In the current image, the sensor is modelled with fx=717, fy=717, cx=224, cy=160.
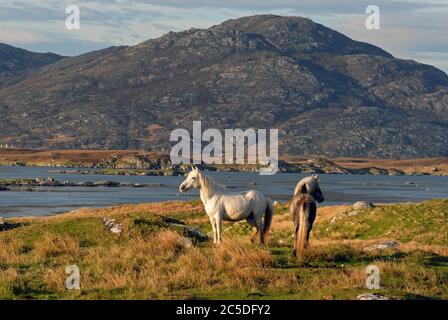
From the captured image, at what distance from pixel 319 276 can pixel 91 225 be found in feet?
39.0

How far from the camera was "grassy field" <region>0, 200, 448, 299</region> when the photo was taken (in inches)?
705

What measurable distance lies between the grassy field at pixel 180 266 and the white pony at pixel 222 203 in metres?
0.91

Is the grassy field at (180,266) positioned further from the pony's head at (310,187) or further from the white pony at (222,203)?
the pony's head at (310,187)

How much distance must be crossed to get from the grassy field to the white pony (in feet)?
2.97

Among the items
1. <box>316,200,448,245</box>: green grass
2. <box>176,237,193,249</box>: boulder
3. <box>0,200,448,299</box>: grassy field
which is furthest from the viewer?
<box>316,200,448,245</box>: green grass

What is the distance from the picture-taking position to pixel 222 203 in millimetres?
24203

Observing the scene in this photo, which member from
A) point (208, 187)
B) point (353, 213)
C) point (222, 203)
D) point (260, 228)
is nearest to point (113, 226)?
point (208, 187)

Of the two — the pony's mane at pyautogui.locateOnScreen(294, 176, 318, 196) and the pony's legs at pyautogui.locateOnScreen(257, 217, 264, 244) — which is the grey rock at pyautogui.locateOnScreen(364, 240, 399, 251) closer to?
the pony's mane at pyautogui.locateOnScreen(294, 176, 318, 196)

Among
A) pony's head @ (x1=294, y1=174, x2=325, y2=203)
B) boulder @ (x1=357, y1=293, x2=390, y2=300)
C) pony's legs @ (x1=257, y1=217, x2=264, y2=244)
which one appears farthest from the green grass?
boulder @ (x1=357, y1=293, x2=390, y2=300)

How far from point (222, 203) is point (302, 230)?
10.7 feet

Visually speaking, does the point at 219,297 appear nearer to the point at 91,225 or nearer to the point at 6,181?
the point at 91,225

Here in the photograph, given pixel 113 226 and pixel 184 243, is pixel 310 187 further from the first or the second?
pixel 113 226

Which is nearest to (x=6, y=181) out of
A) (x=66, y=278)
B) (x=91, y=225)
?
(x=91, y=225)

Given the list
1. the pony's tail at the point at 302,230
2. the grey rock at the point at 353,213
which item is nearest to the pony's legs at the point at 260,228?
the pony's tail at the point at 302,230
